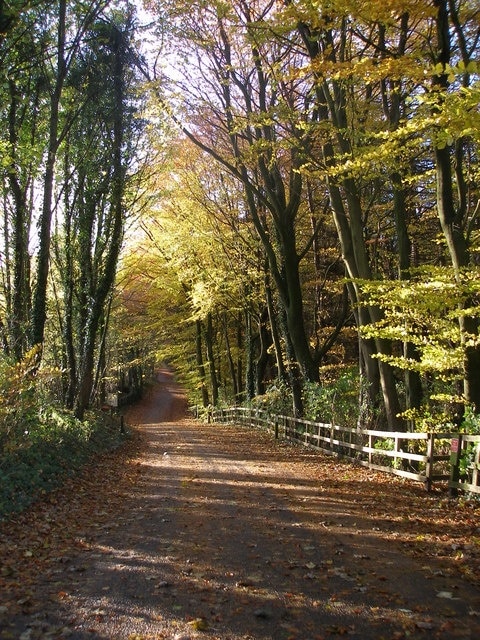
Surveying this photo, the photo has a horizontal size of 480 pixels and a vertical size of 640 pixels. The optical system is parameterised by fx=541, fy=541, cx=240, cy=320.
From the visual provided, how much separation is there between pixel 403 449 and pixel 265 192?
10.00m

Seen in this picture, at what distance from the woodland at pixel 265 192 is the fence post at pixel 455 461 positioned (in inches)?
16.9

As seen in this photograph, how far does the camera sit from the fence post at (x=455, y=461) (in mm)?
8336

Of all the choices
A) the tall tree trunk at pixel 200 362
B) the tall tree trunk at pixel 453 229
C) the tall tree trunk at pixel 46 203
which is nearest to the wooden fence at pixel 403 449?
the tall tree trunk at pixel 453 229

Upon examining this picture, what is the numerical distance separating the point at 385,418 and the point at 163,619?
9489 millimetres

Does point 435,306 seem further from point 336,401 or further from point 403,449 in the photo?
point 336,401

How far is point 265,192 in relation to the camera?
17.8 metres

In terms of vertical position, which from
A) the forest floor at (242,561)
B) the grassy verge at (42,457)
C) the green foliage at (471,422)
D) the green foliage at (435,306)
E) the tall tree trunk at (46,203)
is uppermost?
the tall tree trunk at (46,203)

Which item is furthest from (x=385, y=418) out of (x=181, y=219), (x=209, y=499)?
(x=181, y=219)

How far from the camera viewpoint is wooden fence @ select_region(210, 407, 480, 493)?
833cm

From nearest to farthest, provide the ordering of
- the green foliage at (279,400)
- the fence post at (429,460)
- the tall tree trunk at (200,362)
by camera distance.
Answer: the fence post at (429,460)
the green foliage at (279,400)
the tall tree trunk at (200,362)

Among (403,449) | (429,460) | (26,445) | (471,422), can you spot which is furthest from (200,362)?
(471,422)

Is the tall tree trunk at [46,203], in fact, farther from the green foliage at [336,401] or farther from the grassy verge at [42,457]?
the green foliage at [336,401]

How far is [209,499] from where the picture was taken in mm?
8828

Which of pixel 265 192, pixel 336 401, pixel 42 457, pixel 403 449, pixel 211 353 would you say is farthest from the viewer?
pixel 211 353
